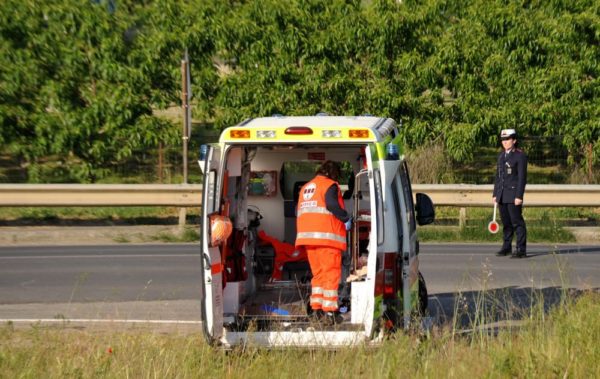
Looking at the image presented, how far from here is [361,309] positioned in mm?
8266

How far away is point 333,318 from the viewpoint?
8.44m

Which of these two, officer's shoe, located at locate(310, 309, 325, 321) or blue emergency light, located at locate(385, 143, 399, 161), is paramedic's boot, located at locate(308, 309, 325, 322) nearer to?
officer's shoe, located at locate(310, 309, 325, 321)

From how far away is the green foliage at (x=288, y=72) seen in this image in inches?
891

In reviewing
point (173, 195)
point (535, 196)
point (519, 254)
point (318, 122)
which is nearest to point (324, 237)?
point (318, 122)

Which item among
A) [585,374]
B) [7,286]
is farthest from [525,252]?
[585,374]

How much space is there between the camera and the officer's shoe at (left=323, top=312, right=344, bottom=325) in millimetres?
8362

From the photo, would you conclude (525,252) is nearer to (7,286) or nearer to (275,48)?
(7,286)

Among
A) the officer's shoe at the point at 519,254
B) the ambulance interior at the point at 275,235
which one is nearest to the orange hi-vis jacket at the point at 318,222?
the ambulance interior at the point at 275,235

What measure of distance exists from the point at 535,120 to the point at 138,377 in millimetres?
17280

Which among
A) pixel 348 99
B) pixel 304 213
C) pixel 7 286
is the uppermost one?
pixel 348 99

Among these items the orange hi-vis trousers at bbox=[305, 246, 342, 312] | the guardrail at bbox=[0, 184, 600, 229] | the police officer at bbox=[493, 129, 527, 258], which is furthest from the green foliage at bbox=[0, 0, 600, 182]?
the orange hi-vis trousers at bbox=[305, 246, 342, 312]

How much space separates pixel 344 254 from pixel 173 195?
A: 9751mm

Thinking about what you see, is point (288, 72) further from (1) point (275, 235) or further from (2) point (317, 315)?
(2) point (317, 315)

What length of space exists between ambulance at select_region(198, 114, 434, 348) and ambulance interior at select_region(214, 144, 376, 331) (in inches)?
0.6
